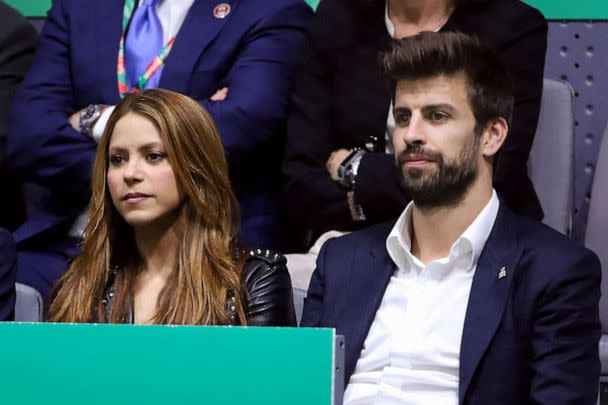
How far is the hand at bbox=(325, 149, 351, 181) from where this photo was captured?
9.64 ft

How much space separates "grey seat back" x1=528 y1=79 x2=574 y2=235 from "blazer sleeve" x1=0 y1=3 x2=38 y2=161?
1.37 meters

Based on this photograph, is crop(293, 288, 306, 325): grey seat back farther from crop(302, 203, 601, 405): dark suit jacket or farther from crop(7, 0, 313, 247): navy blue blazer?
crop(7, 0, 313, 247): navy blue blazer

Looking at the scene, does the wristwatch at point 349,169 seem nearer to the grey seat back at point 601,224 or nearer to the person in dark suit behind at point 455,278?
the person in dark suit behind at point 455,278

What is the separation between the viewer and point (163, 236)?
255 cm

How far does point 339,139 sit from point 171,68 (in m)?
0.45

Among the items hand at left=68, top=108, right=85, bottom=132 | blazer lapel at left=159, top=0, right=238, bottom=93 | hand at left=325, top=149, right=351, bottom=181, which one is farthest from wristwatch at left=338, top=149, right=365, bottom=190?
hand at left=68, top=108, right=85, bottom=132

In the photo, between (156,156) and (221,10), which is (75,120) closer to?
(221,10)

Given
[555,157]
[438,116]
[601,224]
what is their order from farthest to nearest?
1. [555,157]
2. [601,224]
3. [438,116]

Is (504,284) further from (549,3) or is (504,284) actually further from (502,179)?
(549,3)

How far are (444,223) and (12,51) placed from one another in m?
1.46

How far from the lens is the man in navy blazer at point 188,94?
9.93 ft

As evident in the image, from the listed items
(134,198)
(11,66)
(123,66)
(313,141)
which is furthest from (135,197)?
(11,66)

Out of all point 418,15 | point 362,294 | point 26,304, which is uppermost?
point 418,15

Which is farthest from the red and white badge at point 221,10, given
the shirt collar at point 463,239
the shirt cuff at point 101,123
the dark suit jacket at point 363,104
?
the shirt collar at point 463,239
